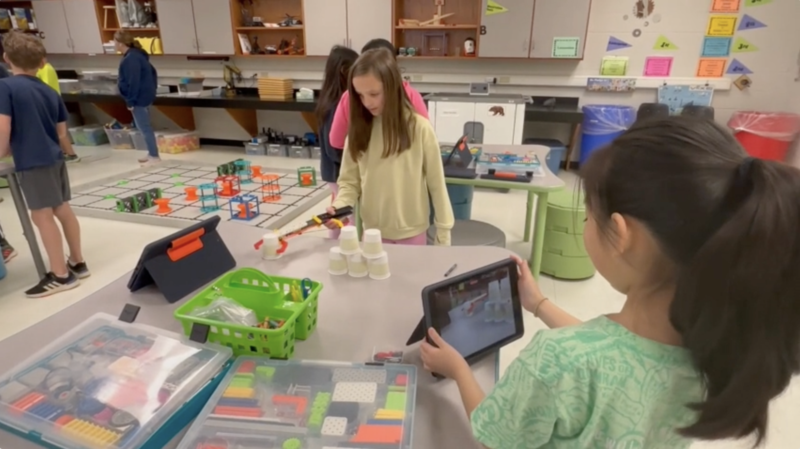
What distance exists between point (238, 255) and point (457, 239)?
59.2 inches

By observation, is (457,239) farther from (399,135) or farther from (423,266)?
(423,266)

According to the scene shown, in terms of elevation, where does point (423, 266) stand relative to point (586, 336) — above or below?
below

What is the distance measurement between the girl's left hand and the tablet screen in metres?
0.03

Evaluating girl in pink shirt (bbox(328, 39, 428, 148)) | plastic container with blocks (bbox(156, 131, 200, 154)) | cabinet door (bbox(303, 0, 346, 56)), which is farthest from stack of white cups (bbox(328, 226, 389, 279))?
plastic container with blocks (bbox(156, 131, 200, 154))

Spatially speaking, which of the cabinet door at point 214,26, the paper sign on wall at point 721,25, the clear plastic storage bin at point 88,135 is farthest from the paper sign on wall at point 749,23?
the clear plastic storage bin at point 88,135

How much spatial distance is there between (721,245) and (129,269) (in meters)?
3.01

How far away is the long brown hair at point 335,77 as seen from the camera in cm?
228

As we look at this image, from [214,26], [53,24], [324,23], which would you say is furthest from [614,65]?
[53,24]

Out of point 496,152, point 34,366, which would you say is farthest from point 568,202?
point 34,366

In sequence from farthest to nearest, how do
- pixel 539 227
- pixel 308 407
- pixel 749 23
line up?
pixel 749 23, pixel 539 227, pixel 308 407

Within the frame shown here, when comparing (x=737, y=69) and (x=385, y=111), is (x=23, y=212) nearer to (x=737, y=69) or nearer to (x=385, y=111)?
(x=385, y=111)

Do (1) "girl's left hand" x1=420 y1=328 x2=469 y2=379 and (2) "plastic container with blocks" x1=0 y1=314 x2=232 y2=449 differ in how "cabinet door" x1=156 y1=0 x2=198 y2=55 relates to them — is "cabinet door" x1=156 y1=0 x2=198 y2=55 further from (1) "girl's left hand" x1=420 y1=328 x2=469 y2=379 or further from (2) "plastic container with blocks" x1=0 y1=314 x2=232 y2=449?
(1) "girl's left hand" x1=420 y1=328 x2=469 y2=379

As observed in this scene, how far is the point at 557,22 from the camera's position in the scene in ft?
13.8

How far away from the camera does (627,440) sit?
1.97 feet
